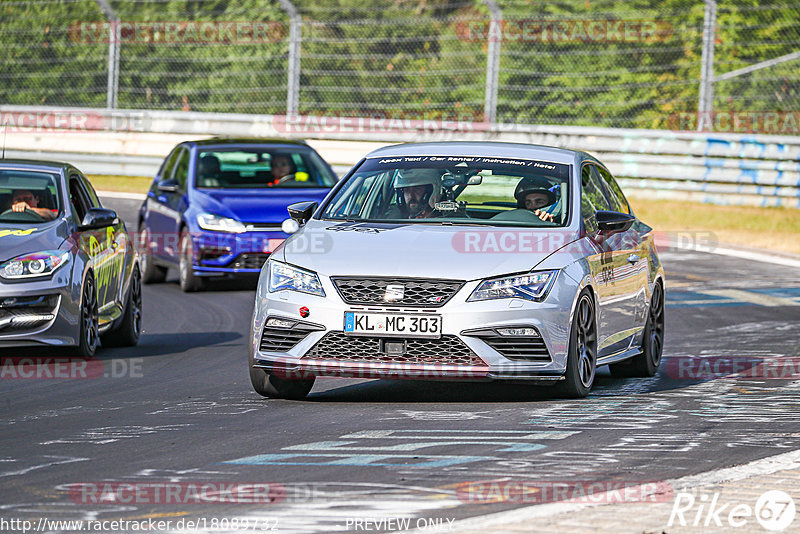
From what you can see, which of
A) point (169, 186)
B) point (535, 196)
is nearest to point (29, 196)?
point (535, 196)

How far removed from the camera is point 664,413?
29.4 ft

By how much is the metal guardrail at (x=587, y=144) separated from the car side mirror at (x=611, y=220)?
15473 millimetres

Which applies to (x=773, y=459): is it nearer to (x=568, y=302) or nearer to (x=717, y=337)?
(x=568, y=302)

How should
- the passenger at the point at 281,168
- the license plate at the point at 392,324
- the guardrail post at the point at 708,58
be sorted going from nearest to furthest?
the license plate at the point at 392,324 → the passenger at the point at 281,168 → the guardrail post at the point at 708,58

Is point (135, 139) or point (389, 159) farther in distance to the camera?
point (135, 139)

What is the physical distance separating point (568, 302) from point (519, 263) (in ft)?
1.22

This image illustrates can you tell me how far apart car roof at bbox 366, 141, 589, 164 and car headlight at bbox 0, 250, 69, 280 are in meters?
2.41

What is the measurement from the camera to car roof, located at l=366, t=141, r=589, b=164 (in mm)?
10398

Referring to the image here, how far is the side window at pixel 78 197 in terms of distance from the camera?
40.6 feet

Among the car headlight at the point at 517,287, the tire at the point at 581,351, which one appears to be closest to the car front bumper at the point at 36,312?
the car headlight at the point at 517,287

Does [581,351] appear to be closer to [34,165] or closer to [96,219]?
[96,219]

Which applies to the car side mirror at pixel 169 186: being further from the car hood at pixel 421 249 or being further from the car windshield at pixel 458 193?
the car hood at pixel 421 249

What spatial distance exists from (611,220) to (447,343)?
1684 millimetres

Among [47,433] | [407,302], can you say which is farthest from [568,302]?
[47,433]
